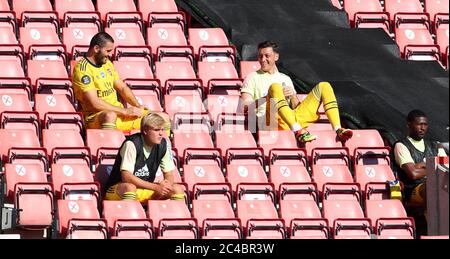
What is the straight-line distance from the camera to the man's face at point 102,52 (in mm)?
15859

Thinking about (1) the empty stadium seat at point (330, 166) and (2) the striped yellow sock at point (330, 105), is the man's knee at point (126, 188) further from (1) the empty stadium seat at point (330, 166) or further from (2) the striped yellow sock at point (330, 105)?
(2) the striped yellow sock at point (330, 105)

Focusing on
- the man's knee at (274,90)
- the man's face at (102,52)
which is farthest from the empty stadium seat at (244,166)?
the man's face at (102,52)

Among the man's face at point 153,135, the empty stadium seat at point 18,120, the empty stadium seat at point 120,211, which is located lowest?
the empty stadium seat at point 120,211

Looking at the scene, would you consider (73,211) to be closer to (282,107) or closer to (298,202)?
(298,202)

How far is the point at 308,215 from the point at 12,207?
7.60ft

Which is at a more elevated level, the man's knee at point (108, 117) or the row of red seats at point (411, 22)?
the row of red seats at point (411, 22)

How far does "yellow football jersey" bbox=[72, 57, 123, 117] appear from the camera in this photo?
15898mm

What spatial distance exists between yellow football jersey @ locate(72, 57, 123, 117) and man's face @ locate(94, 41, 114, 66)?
0.22 ft

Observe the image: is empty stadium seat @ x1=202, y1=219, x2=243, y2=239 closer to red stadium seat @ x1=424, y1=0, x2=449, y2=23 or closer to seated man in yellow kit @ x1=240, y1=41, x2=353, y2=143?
seated man in yellow kit @ x1=240, y1=41, x2=353, y2=143

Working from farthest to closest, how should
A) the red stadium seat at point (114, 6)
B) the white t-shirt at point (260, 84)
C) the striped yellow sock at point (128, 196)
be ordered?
the red stadium seat at point (114, 6), the white t-shirt at point (260, 84), the striped yellow sock at point (128, 196)

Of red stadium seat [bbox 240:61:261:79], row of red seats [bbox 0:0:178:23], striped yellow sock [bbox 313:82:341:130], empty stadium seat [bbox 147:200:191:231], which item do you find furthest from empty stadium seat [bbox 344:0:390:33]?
empty stadium seat [bbox 147:200:191:231]

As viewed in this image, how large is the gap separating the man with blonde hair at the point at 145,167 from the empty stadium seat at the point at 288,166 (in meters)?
1.00

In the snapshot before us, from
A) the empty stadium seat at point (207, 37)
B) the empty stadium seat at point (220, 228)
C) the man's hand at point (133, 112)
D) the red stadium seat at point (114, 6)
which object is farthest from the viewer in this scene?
the red stadium seat at point (114, 6)

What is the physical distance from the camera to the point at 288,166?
15562mm
